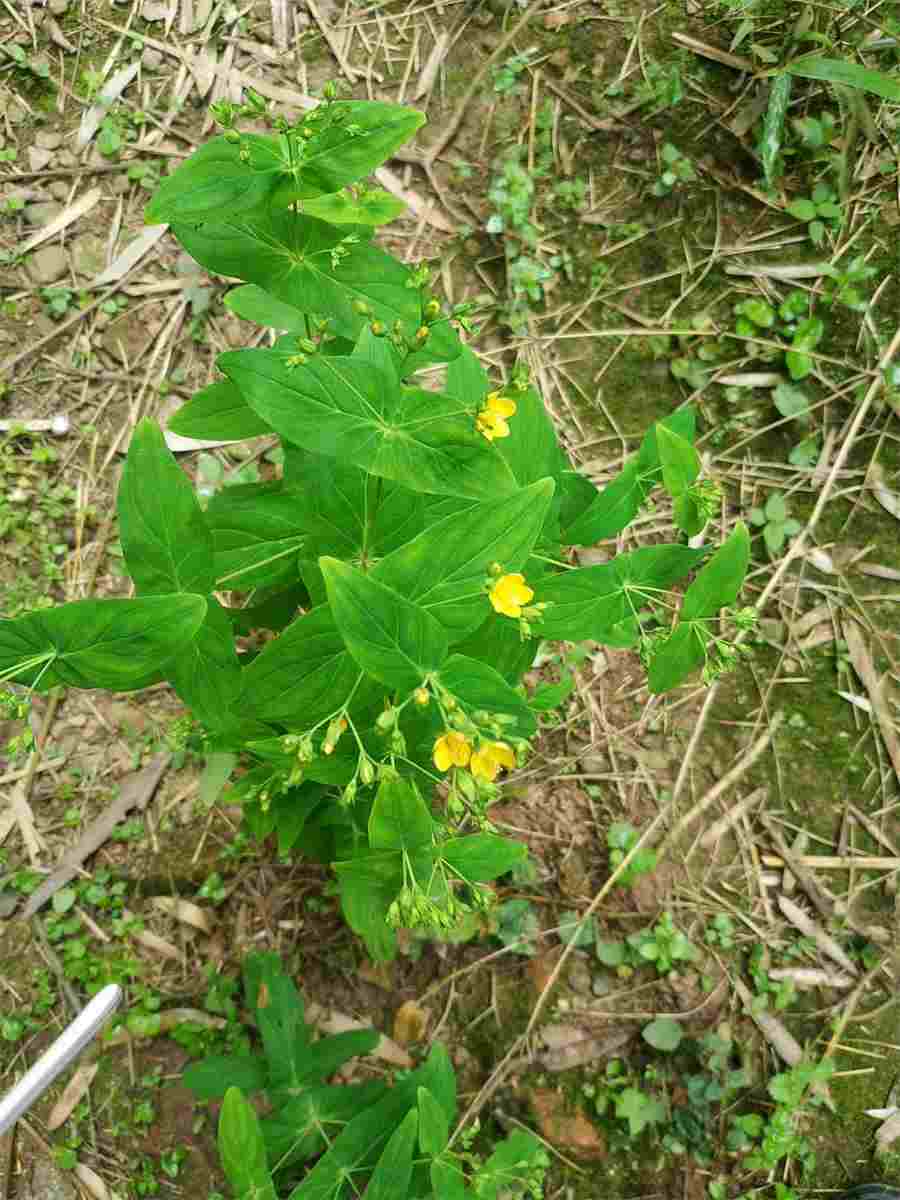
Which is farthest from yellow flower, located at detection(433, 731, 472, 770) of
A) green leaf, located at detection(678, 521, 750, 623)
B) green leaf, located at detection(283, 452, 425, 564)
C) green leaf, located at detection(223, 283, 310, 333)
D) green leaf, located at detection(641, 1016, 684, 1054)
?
green leaf, located at detection(641, 1016, 684, 1054)

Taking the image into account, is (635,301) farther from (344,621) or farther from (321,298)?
(344,621)

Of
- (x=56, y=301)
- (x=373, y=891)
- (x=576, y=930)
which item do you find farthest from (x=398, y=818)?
(x=56, y=301)

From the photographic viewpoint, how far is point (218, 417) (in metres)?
2.28

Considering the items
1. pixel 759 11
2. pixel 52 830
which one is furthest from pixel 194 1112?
pixel 759 11

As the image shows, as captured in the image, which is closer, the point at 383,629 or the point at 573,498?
the point at 383,629

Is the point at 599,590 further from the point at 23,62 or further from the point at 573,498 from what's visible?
the point at 23,62

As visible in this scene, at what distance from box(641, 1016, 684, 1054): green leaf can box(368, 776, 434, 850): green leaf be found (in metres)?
1.99

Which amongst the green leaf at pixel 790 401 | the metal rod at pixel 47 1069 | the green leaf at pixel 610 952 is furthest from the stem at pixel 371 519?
the green leaf at pixel 790 401

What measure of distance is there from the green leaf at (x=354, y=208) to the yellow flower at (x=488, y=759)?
1220mm

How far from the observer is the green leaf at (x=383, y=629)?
164cm

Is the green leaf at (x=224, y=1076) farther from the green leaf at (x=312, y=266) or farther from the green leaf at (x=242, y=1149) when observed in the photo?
the green leaf at (x=312, y=266)

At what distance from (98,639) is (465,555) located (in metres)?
0.76

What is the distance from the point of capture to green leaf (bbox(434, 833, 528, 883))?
6.81ft

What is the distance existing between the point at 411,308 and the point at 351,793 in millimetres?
1122
